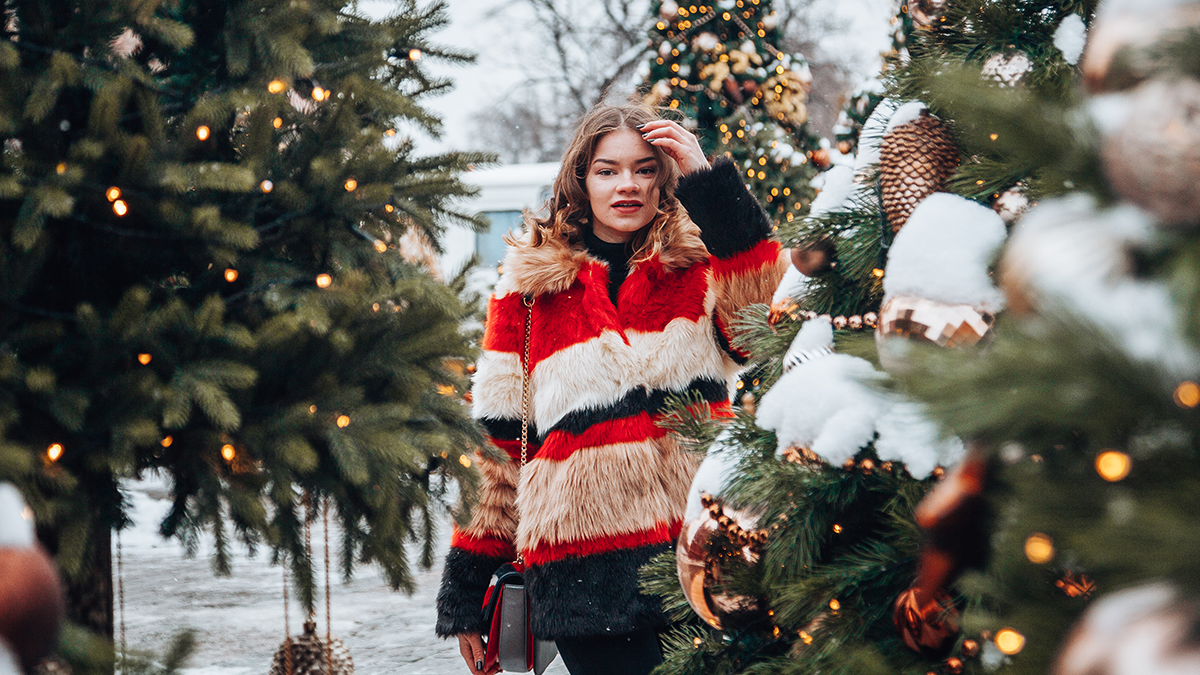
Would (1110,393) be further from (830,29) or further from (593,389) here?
(830,29)

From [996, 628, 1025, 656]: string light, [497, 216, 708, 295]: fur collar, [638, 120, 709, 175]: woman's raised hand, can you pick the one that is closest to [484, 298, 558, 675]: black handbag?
[497, 216, 708, 295]: fur collar

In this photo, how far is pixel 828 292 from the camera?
1.29 meters

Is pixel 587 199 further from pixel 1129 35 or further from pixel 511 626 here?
pixel 1129 35

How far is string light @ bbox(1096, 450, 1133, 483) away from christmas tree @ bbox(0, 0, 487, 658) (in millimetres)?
1179

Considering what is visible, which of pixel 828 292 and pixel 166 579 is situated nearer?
pixel 828 292

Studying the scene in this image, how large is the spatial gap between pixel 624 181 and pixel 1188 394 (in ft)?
6.57

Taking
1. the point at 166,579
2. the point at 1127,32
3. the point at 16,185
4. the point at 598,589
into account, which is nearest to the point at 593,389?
the point at 598,589

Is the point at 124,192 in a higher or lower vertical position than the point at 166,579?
higher

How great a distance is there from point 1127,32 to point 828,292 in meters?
0.78

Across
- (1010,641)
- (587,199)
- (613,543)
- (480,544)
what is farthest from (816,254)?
(480,544)

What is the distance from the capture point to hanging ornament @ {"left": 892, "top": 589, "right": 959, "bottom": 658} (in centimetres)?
89

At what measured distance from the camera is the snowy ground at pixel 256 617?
4723mm

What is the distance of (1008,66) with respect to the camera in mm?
1022

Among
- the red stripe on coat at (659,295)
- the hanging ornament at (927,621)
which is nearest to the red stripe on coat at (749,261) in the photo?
the red stripe on coat at (659,295)
